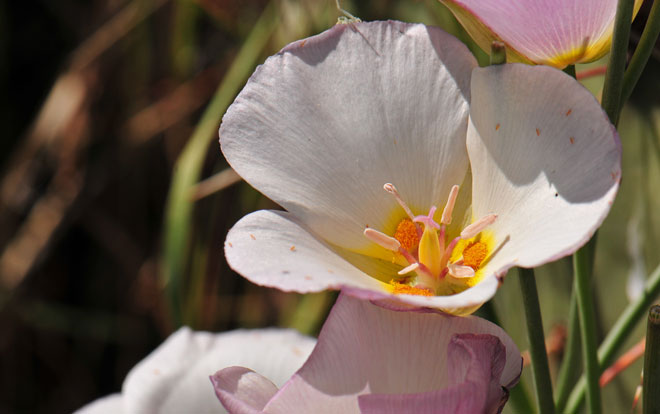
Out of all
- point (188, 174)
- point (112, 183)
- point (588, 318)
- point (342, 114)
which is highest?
point (342, 114)

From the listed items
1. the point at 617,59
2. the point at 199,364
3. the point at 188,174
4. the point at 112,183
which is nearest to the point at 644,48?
the point at 617,59

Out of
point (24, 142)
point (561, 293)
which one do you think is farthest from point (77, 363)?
point (561, 293)

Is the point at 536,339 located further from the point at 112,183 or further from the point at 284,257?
the point at 112,183

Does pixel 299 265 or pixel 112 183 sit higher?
pixel 299 265

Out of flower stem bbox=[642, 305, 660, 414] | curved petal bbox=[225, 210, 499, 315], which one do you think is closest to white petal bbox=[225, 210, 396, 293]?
curved petal bbox=[225, 210, 499, 315]

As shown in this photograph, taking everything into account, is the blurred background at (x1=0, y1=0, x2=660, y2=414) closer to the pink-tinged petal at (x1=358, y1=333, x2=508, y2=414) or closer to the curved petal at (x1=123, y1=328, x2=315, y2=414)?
the curved petal at (x1=123, y1=328, x2=315, y2=414)

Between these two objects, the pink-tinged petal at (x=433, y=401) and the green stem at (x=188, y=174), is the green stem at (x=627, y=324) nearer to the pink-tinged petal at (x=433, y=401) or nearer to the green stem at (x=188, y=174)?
the pink-tinged petal at (x=433, y=401)
